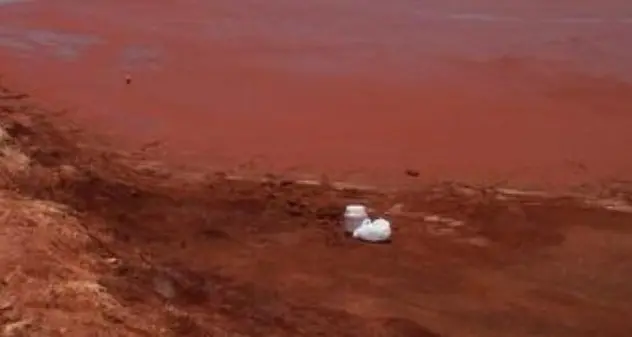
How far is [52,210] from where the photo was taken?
5066 mm

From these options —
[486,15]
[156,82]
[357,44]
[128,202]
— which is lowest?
[128,202]

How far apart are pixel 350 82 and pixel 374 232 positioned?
2.70 m

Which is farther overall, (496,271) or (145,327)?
(496,271)

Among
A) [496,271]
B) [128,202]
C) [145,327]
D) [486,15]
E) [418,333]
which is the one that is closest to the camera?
[145,327]

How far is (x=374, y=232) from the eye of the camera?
19.3ft

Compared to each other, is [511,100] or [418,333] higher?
[511,100]

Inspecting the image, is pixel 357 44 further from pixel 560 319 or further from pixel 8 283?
pixel 8 283

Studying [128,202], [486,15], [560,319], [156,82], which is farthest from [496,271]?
[486,15]

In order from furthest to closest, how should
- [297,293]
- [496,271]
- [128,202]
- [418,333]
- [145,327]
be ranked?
1. [128,202]
2. [496,271]
3. [297,293]
4. [418,333]
5. [145,327]

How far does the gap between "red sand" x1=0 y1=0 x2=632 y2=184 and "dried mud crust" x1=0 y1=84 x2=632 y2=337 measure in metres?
0.50

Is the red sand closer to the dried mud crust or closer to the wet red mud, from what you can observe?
the wet red mud

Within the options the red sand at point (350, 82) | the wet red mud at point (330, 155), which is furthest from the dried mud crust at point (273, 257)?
the red sand at point (350, 82)

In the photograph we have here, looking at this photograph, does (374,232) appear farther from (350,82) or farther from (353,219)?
(350,82)

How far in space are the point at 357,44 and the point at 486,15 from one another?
1405mm
